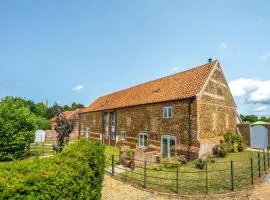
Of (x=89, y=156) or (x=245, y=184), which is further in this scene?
(x=245, y=184)

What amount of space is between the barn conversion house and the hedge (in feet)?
39.0

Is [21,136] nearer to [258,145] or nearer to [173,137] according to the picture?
[173,137]

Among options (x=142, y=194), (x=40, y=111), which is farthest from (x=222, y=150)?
(x=40, y=111)

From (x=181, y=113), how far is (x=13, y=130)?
15031 mm

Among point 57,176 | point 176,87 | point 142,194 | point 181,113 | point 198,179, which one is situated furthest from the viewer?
point 176,87

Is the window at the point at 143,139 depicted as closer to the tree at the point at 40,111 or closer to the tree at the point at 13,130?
the tree at the point at 13,130

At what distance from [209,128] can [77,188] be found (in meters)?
16.5

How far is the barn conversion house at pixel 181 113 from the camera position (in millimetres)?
19938

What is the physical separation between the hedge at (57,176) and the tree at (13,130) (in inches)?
548

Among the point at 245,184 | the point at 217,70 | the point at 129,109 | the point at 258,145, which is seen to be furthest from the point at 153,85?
the point at 245,184

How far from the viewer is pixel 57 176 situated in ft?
20.7

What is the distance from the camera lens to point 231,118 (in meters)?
26.2

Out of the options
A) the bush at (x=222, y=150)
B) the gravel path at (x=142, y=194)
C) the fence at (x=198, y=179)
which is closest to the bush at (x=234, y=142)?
the bush at (x=222, y=150)

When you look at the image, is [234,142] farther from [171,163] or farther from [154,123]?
[171,163]
